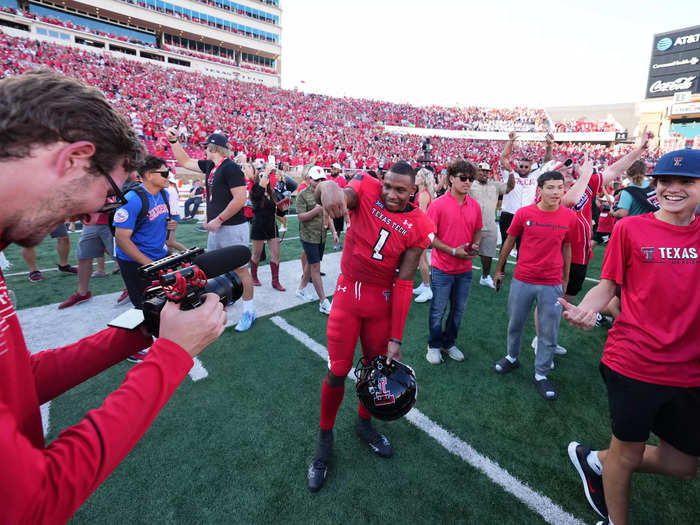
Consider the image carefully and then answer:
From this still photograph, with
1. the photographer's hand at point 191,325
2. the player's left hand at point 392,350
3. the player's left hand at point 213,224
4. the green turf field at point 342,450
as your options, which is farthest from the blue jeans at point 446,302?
the photographer's hand at point 191,325

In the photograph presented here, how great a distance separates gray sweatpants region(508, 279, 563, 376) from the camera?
3859mm

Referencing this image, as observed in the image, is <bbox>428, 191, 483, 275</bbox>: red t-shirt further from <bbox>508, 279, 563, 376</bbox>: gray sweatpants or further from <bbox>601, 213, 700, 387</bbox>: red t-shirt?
<bbox>601, 213, 700, 387</bbox>: red t-shirt

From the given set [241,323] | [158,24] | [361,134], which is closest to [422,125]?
[361,134]

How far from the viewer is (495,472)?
111 inches

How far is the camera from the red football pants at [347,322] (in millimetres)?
2787

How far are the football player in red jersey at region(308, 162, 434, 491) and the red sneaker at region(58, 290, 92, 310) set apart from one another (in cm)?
484

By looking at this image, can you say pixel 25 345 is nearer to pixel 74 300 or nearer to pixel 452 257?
pixel 452 257

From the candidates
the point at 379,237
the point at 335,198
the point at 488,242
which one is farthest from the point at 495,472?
the point at 488,242

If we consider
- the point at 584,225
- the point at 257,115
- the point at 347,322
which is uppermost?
the point at 257,115

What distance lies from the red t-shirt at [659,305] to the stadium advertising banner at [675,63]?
6957 centimetres

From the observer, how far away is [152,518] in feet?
7.71

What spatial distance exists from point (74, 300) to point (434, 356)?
18.1 feet

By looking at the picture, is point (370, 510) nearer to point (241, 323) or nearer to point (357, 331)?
point (357, 331)

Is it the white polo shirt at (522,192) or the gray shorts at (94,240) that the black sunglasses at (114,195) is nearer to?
the gray shorts at (94,240)
